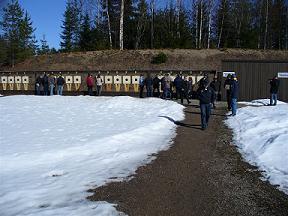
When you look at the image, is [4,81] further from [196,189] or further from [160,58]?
[196,189]

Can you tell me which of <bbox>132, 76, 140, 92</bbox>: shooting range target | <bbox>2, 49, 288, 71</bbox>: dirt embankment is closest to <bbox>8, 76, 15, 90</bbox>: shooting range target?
<bbox>2, 49, 288, 71</bbox>: dirt embankment

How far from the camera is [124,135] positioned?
12.1 metres

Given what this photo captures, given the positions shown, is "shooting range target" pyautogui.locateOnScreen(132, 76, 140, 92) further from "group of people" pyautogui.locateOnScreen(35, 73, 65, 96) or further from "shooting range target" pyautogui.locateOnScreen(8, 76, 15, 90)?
"shooting range target" pyautogui.locateOnScreen(8, 76, 15, 90)

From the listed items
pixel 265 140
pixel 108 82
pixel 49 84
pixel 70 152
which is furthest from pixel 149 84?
pixel 70 152

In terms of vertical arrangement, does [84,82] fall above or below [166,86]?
above

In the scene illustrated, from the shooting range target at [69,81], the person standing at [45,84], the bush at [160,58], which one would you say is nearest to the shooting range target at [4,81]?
the shooting range target at [69,81]

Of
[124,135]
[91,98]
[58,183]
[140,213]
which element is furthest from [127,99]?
[140,213]

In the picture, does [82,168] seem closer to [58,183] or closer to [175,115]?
[58,183]

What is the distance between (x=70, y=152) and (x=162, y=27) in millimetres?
42104

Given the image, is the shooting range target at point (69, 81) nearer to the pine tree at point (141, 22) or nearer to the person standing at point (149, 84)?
the person standing at point (149, 84)

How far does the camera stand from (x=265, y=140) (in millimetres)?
11469

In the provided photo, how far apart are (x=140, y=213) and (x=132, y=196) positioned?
87 cm

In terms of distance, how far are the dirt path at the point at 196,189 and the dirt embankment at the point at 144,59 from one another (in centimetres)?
2723

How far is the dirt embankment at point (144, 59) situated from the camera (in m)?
37.7
